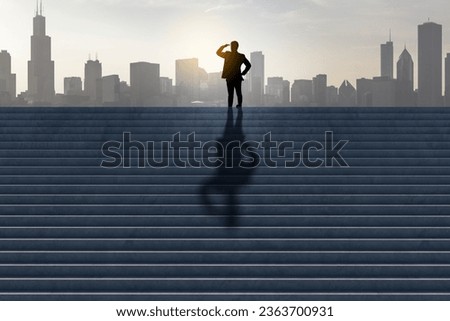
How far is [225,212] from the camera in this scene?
7.74 m

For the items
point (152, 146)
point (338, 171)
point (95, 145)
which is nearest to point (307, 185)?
point (338, 171)

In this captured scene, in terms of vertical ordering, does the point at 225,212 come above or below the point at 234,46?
below

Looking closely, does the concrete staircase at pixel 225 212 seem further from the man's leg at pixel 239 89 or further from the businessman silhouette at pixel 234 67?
the businessman silhouette at pixel 234 67

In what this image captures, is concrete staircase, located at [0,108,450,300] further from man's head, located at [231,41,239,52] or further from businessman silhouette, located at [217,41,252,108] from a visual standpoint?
man's head, located at [231,41,239,52]

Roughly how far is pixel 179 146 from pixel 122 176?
1.39 metres

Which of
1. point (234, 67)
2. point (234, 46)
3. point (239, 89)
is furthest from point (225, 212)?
point (234, 46)

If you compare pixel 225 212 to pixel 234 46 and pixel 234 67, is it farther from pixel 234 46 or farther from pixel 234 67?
pixel 234 46

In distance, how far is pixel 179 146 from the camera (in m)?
9.63

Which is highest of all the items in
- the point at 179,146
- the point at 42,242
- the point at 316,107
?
the point at 316,107

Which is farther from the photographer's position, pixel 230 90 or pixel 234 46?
pixel 230 90

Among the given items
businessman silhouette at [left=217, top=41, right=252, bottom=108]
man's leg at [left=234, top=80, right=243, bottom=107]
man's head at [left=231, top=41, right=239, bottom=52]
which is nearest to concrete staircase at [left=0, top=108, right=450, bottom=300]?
man's leg at [left=234, top=80, right=243, bottom=107]
